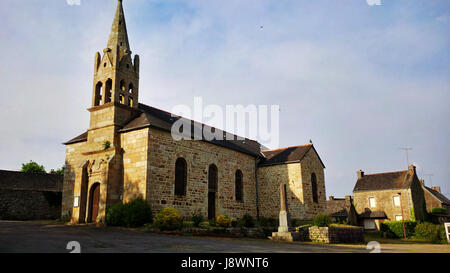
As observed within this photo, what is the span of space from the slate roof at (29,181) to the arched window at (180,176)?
19.3m

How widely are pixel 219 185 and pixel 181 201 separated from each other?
170 inches

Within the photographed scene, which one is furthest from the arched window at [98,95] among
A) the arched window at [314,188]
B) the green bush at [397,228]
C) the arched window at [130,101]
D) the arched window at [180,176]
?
the green bush at [397,228]

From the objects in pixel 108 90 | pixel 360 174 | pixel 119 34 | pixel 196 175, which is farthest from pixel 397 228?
pixel 119 34

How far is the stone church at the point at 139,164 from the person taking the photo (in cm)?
1956

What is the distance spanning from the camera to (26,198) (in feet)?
104

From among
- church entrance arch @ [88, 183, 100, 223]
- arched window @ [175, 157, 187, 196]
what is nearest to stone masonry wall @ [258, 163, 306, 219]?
arched window @ [175, 157, 187, 196]

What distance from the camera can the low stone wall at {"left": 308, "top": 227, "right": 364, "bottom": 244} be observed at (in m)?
18.7

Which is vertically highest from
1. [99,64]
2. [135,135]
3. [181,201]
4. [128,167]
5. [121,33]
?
[121,33]

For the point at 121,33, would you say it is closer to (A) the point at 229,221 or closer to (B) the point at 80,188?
(B) the point at 80,188

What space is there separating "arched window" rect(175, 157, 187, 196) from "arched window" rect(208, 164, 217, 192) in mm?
2808
